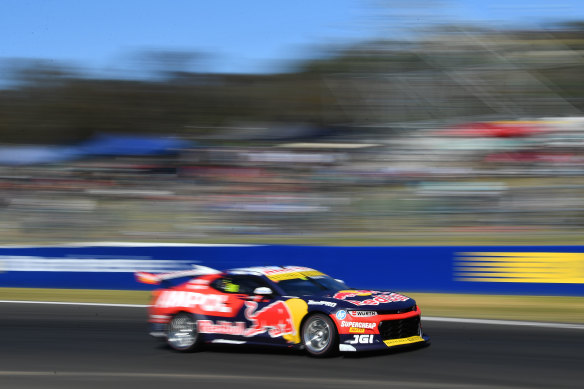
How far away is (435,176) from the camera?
1947cm

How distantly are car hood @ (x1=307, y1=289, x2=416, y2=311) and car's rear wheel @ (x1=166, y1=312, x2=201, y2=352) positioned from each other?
1613 millimetres

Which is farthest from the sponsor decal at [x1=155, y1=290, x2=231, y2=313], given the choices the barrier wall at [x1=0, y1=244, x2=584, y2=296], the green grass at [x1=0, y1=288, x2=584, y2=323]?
the barrier wall at [x1=0, y1=244, x2=584, y2=296]

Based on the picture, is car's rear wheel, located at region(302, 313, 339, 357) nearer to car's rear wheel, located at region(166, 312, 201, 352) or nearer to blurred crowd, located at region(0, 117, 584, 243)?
car's rear wheel, located at region(166, 312, 201, 352)

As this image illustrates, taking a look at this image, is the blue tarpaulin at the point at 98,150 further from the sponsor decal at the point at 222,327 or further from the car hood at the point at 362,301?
the car hood at the point at 362,301

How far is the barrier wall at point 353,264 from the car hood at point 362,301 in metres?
5.28

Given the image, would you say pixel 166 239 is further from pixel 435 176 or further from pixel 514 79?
pixel 514 79

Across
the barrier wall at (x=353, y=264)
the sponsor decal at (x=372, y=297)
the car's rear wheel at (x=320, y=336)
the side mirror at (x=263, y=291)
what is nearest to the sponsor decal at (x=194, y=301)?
the side mirror at (x=263, y=291)

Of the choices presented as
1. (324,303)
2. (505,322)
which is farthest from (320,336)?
(505,322)

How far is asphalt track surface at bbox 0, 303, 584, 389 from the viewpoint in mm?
6895

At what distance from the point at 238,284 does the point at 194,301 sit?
0.59m

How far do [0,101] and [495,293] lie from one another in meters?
33.8

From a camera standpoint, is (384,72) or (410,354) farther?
(384,72)

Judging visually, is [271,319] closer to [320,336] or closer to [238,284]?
[320,336]

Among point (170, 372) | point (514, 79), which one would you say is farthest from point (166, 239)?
point (514, 79)
